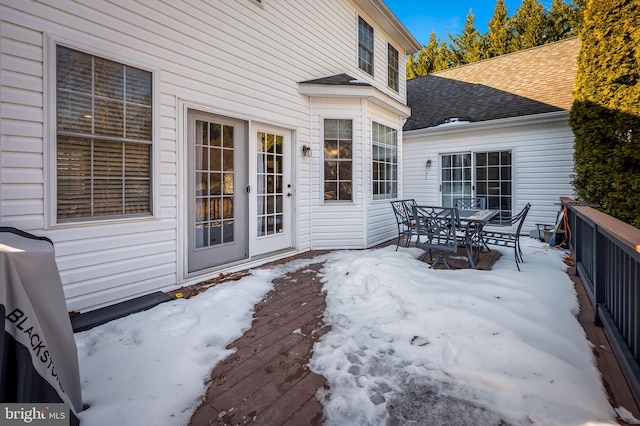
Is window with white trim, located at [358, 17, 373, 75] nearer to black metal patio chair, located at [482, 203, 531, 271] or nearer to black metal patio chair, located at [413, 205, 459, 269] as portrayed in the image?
black metal patio chair, located at [413, 205, 459, 269]

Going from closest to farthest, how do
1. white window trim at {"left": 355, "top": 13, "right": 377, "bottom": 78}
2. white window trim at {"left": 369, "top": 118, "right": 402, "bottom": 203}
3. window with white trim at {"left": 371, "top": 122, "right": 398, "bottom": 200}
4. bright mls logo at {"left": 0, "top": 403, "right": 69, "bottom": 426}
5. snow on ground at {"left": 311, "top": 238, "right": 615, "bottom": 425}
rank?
bright mls logo at {"left": 0, "top": 403, "right": 69, "bottom": 426} → snow on ground at {"left": 311, "top": 238, "right": 615, "bottom": 425} → white window trim at {"left": 369, "top": 118, "right": 402, "bottom": 203} → window with white trim at {"left": 371, "top": 122, "right": 398, "bottom": 200} → white window trim at {"left": 355, "top": 13, "right": 377, "bottom": 78}

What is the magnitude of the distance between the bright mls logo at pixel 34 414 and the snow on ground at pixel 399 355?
0.82ft

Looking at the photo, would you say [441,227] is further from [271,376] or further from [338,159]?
[271,376]

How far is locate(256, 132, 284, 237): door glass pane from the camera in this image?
4.73 meters

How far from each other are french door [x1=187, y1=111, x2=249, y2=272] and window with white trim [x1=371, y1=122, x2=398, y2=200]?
2797mm

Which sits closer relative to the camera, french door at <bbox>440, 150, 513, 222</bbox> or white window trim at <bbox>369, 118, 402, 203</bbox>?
white window trim at <bbox>369, 118, 402, 203</bbox>

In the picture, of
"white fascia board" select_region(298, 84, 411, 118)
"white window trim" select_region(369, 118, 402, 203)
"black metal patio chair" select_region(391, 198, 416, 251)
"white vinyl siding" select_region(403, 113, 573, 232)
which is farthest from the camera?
"white vinyl siding" select_region(403, 113, 573, 232)

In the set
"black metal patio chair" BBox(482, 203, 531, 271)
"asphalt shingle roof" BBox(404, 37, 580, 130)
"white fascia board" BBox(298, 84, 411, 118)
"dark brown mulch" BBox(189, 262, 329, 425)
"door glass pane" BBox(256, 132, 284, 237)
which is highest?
"asphalt shingle roof" BBox(404, 37, 580, 130)

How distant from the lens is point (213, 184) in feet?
13.1

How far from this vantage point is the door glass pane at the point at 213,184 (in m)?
3.85

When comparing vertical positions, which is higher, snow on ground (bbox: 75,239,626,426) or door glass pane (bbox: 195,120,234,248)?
door glass pane (bbox: 195,120,234,248)

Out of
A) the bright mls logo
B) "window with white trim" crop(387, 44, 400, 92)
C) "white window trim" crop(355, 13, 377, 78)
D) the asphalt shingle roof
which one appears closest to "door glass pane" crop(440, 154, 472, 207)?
the asphalt shingle roof

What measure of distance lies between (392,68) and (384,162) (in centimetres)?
305

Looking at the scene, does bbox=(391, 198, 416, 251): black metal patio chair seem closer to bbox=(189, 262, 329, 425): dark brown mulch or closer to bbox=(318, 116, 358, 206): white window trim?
bbox=(318, 116, 358, 206): white window trim
